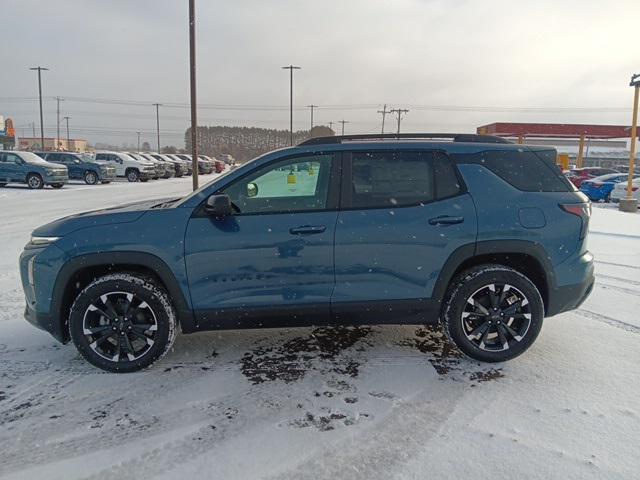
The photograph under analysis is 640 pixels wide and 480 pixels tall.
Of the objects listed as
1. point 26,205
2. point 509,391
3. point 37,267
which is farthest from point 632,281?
point 26,205

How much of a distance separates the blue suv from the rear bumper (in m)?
0.01

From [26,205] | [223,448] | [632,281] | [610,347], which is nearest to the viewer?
[223,448]

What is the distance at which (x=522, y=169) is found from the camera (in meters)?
3.64

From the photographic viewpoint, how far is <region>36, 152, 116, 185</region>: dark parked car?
23.9m

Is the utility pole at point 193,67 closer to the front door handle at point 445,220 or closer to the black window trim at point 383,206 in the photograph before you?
the black window trim at point 383,206

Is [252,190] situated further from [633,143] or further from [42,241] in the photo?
[633,143]

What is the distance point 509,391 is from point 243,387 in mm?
1846

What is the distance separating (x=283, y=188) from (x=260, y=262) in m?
0.81

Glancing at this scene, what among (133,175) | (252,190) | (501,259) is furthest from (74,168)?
(501,259)

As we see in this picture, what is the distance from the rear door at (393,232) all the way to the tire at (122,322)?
1.31 m

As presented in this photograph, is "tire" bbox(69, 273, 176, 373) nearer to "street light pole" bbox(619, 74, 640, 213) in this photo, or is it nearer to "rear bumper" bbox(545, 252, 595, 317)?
"rear bumper" bbox(545, 252, 595, 317)

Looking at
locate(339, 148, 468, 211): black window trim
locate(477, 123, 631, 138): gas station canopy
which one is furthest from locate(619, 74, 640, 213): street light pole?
locate(477, 123, 631, 138): gas station canopy

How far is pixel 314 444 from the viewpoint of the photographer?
8.35 ft

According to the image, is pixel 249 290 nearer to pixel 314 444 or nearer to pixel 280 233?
pixel 280 233
